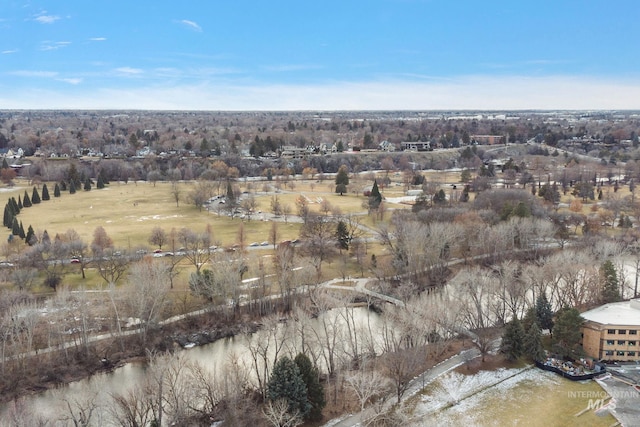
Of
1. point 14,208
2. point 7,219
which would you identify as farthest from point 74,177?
point 7,219

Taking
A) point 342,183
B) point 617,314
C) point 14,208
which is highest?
point 342,183

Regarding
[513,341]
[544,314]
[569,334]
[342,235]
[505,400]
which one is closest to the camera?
[505,400]

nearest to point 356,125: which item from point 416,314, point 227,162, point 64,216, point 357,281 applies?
point 227,162

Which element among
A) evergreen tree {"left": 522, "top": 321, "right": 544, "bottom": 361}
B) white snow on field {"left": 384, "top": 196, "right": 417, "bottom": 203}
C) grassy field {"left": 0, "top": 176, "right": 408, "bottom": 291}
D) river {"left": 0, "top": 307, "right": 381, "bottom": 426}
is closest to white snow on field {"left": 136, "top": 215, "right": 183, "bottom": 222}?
grassy field {"left": 0, "top": 176, "right": 408, "bottom": 291}

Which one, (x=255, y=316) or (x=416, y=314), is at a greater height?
(x=416, y=314)

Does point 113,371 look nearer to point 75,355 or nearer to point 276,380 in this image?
point 75,355

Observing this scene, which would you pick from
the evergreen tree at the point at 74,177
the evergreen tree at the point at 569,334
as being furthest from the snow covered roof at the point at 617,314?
the evergreen tree at the point at 74,177

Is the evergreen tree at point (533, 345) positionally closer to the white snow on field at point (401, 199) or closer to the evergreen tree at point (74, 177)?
the white snow on field at point (401, 199)

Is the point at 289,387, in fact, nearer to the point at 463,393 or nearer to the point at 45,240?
the point at 463,393
